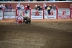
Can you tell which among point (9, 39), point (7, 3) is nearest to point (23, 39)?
point (9, 39)

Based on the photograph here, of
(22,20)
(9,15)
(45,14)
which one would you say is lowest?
(22,20)

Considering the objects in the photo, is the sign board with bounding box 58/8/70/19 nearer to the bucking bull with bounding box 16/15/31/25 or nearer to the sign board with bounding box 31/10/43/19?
the sign board with bounding box 31/10/43/19

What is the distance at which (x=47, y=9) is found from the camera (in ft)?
56.7

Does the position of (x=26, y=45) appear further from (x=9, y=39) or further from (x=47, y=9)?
(x=47, y=9)

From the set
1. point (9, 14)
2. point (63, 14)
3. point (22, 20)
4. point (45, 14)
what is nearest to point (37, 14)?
point (45, 14)

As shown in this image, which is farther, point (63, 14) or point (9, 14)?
point (9, 14)

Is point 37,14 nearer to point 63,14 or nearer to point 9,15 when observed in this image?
point 63,14

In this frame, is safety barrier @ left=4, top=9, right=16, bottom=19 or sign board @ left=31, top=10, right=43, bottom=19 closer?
sign board @ left=31, top=10, right=43, bottom=19

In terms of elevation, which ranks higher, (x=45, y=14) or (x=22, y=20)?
(x=45, y=14)

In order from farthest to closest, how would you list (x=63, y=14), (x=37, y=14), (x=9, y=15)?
(x=9, y=15) < (x=63, y=14) < (x=37, y=14)

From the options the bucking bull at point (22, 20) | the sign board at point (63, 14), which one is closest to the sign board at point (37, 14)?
the sign board at point (63, 14)

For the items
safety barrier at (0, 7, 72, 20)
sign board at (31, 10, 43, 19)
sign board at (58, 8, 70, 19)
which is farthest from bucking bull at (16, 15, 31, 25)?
sign board at (58, 8, 70, 19)

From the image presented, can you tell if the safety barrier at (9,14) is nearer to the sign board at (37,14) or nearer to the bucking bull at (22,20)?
the sign board at (37,14)

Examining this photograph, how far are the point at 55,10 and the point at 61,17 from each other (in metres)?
0.78
